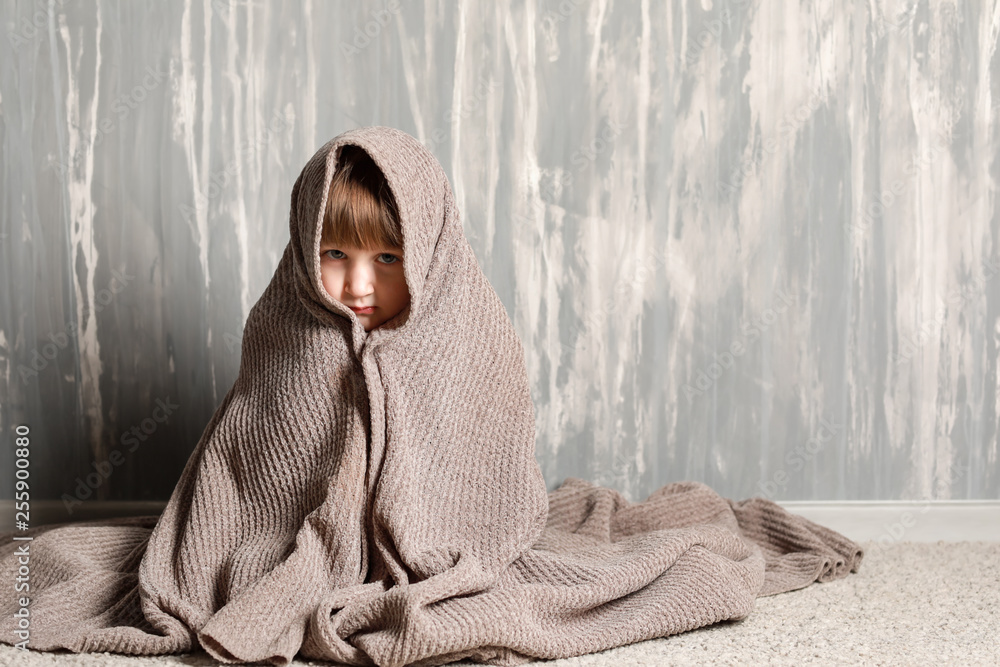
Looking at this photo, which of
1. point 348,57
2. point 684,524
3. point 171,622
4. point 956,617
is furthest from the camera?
point 348,57

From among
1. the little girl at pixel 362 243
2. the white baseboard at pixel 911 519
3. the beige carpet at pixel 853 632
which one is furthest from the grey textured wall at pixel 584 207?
the little girl at pixel 362 243

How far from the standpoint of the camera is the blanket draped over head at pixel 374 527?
3.48 feet

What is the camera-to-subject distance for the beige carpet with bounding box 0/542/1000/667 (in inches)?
42.7

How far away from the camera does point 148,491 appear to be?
1.72m

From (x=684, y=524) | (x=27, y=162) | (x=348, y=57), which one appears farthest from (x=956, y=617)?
(x=27, y=162)

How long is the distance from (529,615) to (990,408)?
117cm

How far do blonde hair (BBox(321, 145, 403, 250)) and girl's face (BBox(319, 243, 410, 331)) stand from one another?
14 mm

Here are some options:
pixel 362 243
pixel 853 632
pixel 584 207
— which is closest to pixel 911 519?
pixel 853 632

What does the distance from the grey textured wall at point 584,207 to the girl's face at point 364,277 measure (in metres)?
0.51

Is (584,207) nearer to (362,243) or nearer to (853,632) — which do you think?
(362,243)

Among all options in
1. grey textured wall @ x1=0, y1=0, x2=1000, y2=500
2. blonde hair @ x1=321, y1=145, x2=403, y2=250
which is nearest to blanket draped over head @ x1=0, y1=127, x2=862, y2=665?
blonde hair @ x1=321, y1=145, x2=403, y2=250

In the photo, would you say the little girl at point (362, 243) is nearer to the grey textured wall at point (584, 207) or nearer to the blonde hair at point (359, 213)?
the blonde hair at point (359, 213)

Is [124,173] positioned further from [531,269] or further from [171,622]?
[171,622]

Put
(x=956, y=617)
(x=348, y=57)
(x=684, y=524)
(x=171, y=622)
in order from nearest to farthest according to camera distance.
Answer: (x=171, y=622)
(x=956, y=617)
(x=684, y=524)
(x=348, y=57)
